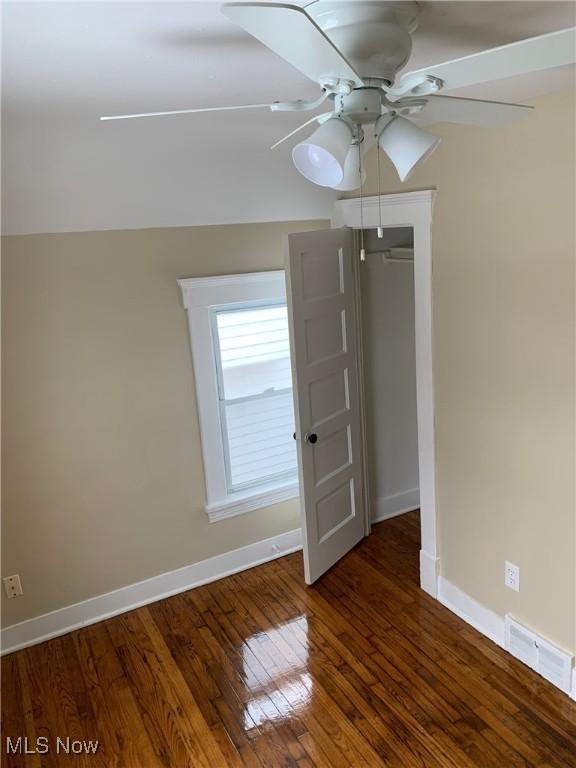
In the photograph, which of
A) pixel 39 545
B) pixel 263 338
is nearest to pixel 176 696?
pixel 39 545

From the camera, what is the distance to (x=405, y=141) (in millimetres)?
1294

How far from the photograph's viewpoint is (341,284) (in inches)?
131

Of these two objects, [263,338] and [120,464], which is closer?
[120,464]

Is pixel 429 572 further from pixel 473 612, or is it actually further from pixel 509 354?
pixel 509 354

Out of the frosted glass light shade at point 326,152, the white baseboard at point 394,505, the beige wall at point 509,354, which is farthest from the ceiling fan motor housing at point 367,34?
the white baseboard at point 394,505

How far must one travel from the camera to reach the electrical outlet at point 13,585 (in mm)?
2924

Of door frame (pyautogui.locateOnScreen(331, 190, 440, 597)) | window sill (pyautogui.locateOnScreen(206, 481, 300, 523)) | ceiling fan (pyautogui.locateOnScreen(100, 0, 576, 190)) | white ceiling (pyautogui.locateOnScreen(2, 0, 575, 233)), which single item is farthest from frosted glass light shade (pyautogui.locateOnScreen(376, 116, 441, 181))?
window sill (pyautogui.locateOnScreen(206, 481, 300, 523))

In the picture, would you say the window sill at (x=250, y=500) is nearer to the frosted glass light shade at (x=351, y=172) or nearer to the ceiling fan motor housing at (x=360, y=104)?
the frosted glass light shade at (x=351, y=172)

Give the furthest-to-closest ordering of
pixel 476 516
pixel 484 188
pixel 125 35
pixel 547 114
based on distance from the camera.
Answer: pixel 476 516 < pixel 484 188 < pixel 547 114 < pixel 125 35

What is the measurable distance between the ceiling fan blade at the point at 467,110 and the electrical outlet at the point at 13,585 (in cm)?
278

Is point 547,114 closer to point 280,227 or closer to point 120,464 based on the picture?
point 280,227

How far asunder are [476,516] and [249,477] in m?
1.35

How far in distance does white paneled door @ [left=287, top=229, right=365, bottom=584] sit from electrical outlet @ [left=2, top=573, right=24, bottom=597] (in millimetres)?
1482

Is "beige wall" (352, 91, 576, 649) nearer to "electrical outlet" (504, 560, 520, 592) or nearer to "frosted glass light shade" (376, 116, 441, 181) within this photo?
"electrical outlet" (504, 560, 520, 592)
